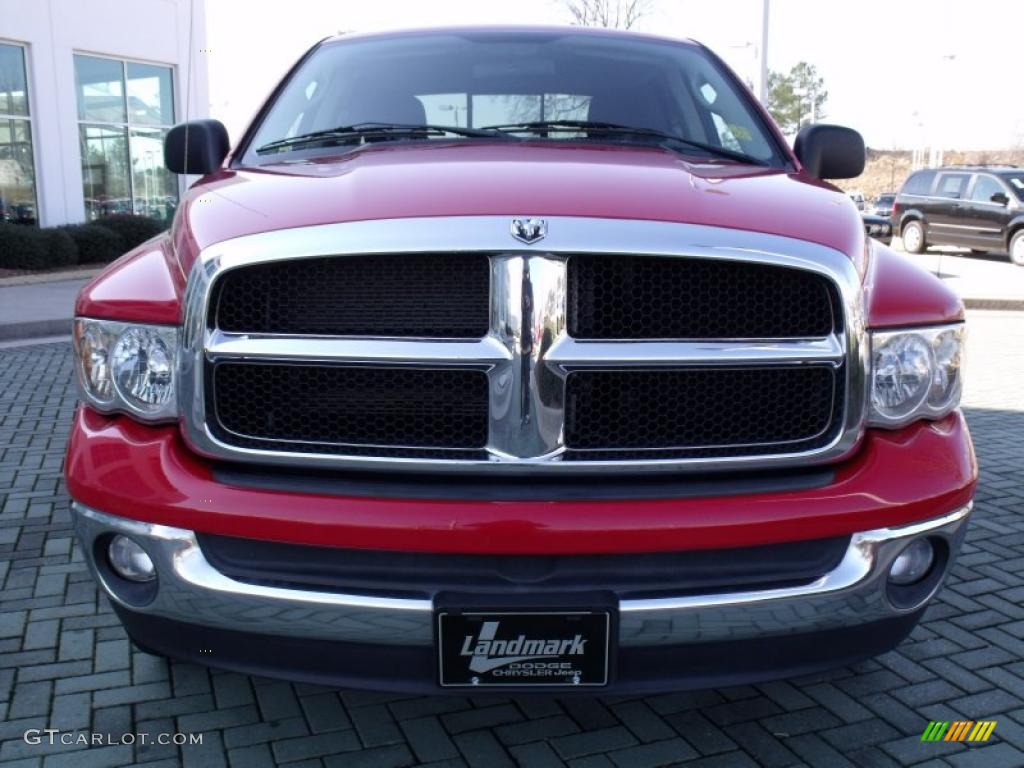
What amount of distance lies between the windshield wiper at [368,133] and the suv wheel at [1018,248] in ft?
58.2

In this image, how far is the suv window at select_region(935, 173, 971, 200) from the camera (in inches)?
769

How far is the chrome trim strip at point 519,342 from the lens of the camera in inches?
80.0

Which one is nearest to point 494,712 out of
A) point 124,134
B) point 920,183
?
point 124,134

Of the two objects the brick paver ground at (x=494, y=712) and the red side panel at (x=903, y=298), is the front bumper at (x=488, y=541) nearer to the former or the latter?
the red side panel at (x=903, y=298)

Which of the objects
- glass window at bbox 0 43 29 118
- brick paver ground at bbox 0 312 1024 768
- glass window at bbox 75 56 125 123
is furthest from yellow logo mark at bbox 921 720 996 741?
glass window at bbox 75 56 125 123

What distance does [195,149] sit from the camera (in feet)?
11.2

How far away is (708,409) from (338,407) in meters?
0.82

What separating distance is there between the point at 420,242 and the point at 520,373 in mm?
346

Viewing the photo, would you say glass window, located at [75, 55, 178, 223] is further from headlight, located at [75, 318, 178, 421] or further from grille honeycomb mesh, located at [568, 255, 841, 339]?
grille honeycomb mesh, located at [568, 255, 841, 339]

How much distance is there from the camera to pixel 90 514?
86.2 inches

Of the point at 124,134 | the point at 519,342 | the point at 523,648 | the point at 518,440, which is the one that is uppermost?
the point at 124,134

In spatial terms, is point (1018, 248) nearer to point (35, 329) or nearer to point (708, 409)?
point (35, 329)

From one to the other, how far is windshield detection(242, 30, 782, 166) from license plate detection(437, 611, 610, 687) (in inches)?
63.8

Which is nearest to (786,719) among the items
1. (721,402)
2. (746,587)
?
(746,587)
